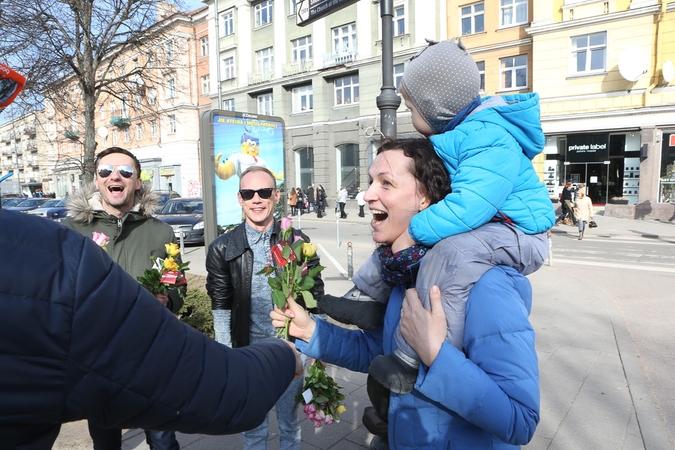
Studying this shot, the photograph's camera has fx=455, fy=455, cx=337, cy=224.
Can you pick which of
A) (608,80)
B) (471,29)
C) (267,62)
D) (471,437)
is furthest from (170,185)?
(471,437)

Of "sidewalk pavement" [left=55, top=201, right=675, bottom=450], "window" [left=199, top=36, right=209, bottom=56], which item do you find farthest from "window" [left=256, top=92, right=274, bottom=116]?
"sidewalk pavement" [left=55, top=201, right=675, bottom=450]

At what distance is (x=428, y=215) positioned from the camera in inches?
60.5

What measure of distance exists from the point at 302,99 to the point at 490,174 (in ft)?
101

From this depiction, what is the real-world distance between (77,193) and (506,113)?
9.57 ft

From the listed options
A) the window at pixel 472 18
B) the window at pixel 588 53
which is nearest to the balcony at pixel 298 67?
the window at pixel 472 18

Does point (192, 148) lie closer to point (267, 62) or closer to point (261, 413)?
point (267, 62)

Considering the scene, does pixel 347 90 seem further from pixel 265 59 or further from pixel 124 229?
pixel 124 229

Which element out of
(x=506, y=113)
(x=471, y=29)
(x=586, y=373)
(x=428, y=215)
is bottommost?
(x=586, y=373)

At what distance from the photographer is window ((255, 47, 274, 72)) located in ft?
105

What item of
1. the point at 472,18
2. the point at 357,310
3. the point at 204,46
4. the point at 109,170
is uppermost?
the point at 204,46

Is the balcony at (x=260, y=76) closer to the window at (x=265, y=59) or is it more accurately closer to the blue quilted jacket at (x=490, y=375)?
the window at (x=265, y=59)

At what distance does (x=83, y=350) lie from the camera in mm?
896

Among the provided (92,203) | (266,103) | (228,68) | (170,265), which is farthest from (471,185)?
(228,68)

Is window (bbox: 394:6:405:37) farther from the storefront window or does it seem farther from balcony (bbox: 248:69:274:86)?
the storefront window
